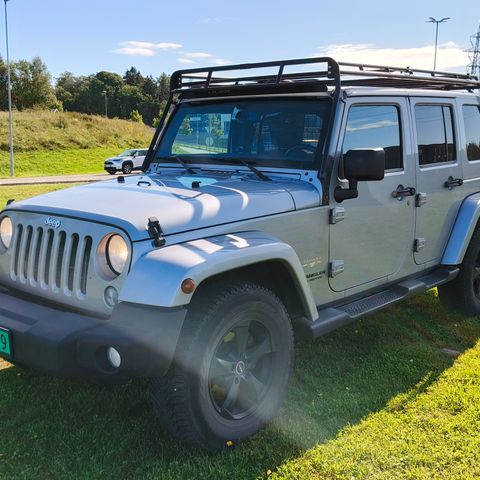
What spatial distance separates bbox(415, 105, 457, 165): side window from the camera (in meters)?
4.54

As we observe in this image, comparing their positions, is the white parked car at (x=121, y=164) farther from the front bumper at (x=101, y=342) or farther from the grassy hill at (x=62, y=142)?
the front bumper at (x=101, y=342)

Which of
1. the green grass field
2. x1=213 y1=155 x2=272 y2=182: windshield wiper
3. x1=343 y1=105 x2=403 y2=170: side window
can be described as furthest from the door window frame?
the green grass field

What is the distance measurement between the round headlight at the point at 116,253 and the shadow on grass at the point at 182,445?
3.35 ft

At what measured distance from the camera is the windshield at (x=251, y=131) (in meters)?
3.81

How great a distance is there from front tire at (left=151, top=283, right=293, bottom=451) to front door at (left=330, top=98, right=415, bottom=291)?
2.49 feet

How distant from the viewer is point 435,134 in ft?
15.5

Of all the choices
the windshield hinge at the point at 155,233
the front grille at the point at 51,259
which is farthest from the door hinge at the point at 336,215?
the front grille at the point at 51,259

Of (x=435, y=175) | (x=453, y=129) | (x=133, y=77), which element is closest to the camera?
(x=435, y=175)

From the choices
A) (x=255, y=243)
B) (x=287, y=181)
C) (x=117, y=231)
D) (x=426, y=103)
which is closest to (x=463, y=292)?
(x=426, y=103)

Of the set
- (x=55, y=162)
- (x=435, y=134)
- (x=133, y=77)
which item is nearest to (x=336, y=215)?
(x=435, y=134)

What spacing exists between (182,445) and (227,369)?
1.59 feet

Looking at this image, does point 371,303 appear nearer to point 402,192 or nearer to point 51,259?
point 402,192

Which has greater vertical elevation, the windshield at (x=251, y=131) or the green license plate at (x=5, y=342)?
the windshield at (x=251, y=131)

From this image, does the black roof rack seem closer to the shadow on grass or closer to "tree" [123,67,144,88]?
the shadow on grass
